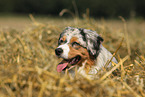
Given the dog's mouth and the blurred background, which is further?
the blurred background

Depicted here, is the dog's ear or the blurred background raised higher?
the blurred background

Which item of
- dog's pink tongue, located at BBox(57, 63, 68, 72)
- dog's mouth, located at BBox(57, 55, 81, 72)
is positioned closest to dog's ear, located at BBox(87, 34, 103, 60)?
dog's mouth, located at BBox(57, 55, 81, 72)

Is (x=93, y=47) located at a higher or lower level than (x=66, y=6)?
lower

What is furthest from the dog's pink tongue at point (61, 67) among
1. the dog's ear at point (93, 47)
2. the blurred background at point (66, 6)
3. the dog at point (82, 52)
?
the blurred background at point (66, 6)

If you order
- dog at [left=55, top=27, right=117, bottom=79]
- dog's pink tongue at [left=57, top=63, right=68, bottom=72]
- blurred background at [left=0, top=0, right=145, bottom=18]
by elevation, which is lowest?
dog's pink tongue at [left=57, top=63, right=68, bottom=72]

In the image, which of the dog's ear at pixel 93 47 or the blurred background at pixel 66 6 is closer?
the dog's ear at pixel 93 47

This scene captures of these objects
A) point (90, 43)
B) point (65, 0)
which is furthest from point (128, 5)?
point (90, 43)

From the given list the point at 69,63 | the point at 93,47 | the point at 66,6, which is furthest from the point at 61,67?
the point at 66,6

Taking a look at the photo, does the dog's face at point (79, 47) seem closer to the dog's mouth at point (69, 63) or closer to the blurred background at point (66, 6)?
the dog's mouth at point (69, 63)

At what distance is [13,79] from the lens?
227 centimetres

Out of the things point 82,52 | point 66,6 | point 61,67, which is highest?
point 66,6

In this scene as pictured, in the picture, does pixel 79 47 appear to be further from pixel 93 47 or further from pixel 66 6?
pixel 66 6

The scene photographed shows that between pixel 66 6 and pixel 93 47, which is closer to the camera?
pixel 93 47

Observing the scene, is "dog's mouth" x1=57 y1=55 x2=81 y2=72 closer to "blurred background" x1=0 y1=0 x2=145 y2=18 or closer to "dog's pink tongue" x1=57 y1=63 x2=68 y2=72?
"dog's pink tongue" x1=57 y1=63 x2=68 y2=72
